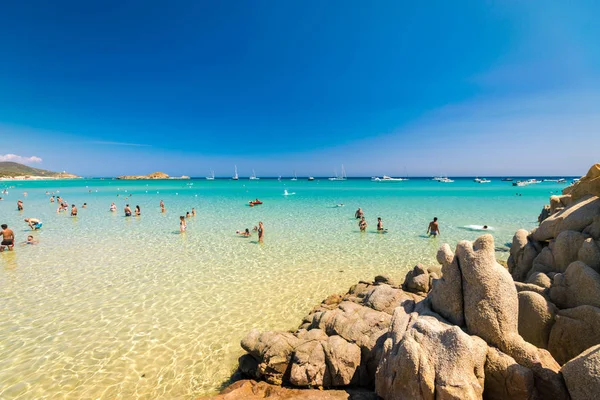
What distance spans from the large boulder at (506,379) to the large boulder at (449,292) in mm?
854

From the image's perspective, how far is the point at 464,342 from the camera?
445 cm

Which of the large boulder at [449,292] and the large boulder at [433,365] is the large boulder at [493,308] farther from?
the large boulder at [433,365]

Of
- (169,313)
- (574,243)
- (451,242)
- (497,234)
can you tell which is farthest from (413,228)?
(169,313)

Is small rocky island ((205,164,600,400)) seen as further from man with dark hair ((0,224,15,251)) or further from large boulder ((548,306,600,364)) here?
man with dark hair ((0,224,15,251))

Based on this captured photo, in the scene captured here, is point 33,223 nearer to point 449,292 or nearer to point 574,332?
point 449,292

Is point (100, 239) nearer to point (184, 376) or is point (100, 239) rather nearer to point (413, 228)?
point (184, 376)

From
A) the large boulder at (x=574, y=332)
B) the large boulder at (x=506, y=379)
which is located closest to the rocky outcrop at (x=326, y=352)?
the large boulder at (x=506, y=379)

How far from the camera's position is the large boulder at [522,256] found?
941cm

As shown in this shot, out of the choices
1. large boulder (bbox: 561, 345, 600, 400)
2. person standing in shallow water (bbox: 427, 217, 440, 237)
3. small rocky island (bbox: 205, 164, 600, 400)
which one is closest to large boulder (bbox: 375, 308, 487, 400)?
small rocky island (bbox: 205, 164, 600, 400)

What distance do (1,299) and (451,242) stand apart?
2697 cm

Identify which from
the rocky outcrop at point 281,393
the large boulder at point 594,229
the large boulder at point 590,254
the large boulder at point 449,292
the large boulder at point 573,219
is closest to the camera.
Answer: the large boulder at point 449,292

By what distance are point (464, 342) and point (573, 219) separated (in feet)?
25.1

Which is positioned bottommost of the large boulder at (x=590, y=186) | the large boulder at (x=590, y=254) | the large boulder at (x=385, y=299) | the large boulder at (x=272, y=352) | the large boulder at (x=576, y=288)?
the large boulder at (x=272, y=352)

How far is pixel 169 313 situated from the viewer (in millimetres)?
10555
